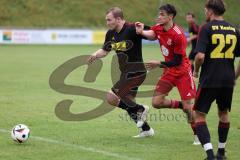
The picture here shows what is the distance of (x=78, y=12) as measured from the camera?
51469mm

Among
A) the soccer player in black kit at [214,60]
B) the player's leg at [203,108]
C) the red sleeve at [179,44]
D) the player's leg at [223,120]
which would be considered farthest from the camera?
the red sleeve at [179,44]

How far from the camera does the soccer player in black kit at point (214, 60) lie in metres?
7.88

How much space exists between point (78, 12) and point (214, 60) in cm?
4415

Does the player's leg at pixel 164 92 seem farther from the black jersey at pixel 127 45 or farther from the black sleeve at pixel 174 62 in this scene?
the black jersey at pixel 127 45

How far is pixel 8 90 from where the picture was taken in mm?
17047

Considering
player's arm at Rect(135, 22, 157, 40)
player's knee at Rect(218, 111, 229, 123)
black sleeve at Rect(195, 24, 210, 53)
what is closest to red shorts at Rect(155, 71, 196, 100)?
player's arm at Rect(135, 22, 157, 40)

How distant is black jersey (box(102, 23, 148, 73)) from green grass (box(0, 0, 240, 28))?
3758cm

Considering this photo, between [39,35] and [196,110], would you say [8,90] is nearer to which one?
[196,110]

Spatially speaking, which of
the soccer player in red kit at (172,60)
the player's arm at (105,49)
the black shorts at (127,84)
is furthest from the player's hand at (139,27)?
the black shorts at (127,84)

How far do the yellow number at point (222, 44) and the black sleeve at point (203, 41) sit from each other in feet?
0.38

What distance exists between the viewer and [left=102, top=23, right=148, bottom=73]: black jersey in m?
10.3

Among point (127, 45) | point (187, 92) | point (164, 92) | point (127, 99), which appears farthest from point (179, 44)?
point (127, 99)

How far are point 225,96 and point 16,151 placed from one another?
10.6ft

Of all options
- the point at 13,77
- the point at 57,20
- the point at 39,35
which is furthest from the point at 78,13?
the point at 13,77
